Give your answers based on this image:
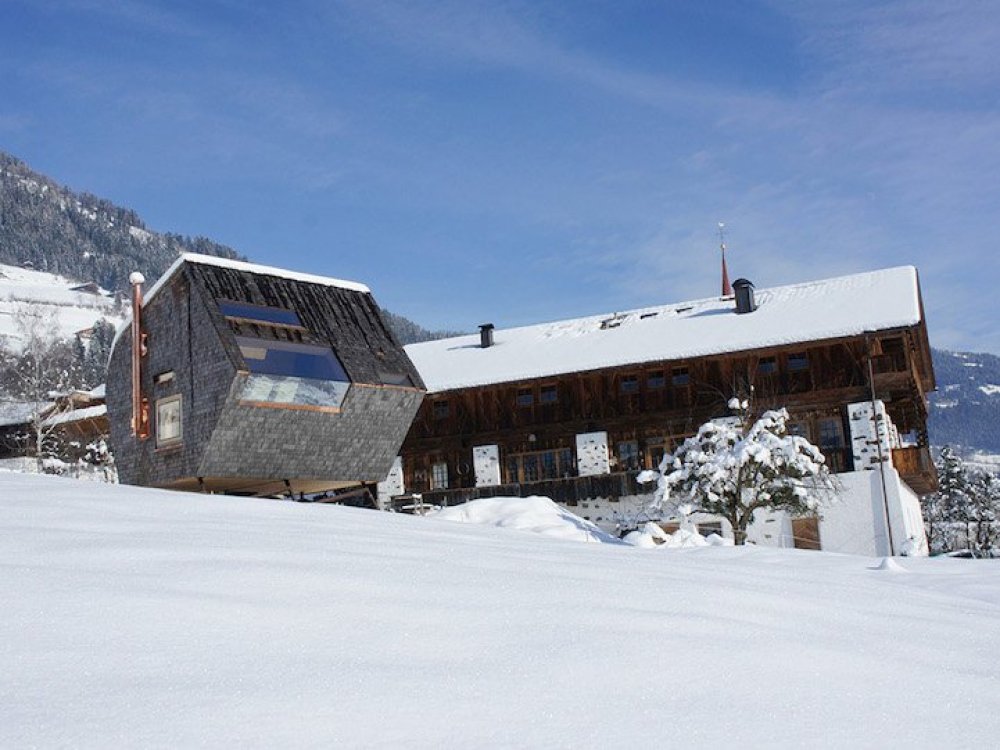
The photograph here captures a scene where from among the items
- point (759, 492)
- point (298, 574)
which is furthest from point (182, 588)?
point (759, 492)

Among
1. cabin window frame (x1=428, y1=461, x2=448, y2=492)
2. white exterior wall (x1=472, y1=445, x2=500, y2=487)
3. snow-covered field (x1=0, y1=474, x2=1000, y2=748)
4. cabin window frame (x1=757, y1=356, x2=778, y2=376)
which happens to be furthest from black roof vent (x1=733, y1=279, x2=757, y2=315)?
snow-covered field (x1=0, y1=474, x2=1000, y2=748)

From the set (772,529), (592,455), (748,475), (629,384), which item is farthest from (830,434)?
(748,475)

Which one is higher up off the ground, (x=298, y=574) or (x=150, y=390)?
(x=150, y=390)

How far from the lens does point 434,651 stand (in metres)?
4.20

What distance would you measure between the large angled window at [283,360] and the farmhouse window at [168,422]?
81.0 inches

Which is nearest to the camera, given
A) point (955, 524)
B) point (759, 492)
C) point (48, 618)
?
point (48, 618)

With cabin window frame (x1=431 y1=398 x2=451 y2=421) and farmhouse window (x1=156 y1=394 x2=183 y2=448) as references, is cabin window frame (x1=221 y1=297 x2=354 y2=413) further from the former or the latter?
cabin window frame (x1=431 y1=398 x2=451 y2=421)

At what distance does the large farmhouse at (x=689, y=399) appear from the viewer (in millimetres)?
32688

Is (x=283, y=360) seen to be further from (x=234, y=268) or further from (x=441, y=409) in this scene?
(x=441, y=409)

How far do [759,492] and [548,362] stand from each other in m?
12.0

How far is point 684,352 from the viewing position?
34656 mm

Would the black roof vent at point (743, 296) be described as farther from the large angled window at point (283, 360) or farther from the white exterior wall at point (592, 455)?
the large angled window at point (283, 360)

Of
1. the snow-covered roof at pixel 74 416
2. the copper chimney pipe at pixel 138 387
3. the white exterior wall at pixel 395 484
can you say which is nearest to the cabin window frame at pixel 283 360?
the copper chimney pipe at pixel 138 387

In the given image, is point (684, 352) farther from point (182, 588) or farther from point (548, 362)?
point (182, 588)
